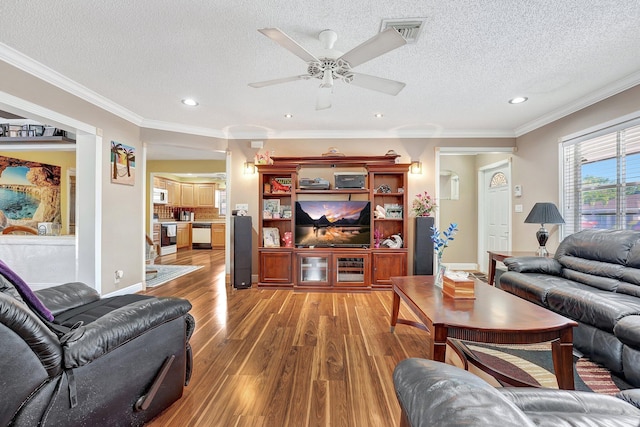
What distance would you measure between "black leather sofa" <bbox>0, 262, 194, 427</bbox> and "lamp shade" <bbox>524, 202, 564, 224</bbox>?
13.2 ft

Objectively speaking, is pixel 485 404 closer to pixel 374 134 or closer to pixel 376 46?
pixel 376 46

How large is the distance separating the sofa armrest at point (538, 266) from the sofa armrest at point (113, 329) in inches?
134

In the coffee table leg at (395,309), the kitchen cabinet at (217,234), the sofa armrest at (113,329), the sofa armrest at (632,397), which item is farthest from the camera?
the kitchen cabinet at (217,234)

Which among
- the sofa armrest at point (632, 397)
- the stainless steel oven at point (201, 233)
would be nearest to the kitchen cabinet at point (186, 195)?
the stainless steel oven at point (201, 233)

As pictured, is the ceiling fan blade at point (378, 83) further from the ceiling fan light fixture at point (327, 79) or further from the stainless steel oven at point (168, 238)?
the stainless steel oven at point (168, 238)

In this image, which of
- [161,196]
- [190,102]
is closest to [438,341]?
[190,102]

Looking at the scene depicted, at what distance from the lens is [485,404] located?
0.62 m

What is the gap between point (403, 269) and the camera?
4.16m

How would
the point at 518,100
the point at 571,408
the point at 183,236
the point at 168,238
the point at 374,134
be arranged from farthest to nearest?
the point at 183,236, the point at 168,238, the point at 374,134, the point at 518,100, the point at 571,408

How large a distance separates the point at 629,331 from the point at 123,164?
5.25m

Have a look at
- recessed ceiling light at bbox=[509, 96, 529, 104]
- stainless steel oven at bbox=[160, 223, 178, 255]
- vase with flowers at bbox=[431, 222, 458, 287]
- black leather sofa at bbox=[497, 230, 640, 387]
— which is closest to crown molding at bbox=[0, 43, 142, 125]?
vase with flowers at bbox=[431, 222, 458, 287]

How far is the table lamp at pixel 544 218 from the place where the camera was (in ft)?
11.1

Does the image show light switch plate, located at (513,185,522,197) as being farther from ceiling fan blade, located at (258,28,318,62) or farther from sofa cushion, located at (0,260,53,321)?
sofa cushion, located at (0,260,53,321)

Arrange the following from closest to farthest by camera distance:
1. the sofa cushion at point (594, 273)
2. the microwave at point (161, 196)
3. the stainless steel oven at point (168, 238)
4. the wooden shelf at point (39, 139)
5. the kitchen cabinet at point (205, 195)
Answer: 1. the sofa cushion at point (594, 273)
2. the wooden shelf at point (39, 139)
3. the stainless steel oven at point (168, 238)
4. the microwave at point (161, 196)
5. the kitchen cabinet at point (205, 195)
